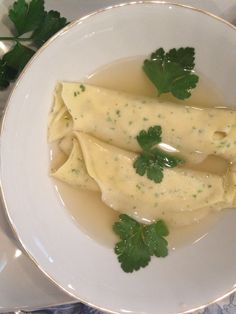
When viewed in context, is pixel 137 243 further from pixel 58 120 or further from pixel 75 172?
pixel 58 120

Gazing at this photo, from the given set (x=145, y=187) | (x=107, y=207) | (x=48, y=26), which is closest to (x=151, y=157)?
(x=145, y=187)

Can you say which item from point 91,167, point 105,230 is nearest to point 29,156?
point 91,167

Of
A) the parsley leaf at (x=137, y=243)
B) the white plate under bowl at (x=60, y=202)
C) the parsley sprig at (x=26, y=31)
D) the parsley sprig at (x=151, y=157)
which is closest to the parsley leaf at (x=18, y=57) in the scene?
the parsley sprig at (x=26, y=31)

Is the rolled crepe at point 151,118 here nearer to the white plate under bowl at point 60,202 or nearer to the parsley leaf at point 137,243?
the white plate under bowl at point 60,202

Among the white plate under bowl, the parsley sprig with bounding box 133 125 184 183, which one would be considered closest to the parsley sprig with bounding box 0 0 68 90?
the white plate under bowl

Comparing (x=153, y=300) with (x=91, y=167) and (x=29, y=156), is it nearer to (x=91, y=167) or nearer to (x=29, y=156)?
(x=91, y=167)
